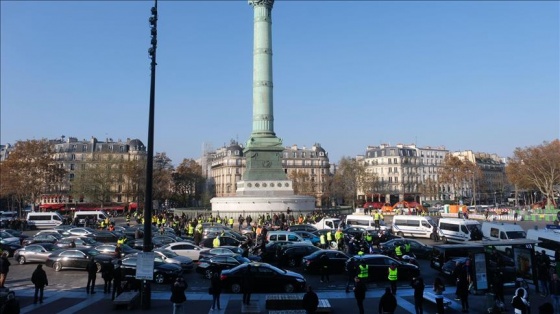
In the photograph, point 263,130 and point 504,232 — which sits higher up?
point 263,130

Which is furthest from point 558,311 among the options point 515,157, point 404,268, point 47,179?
point 515,157

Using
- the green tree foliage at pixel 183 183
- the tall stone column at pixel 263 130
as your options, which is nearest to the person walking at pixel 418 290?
the tall stone column at pixel 263 130

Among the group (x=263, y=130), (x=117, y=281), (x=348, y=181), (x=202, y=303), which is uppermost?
(x=263, y=130)

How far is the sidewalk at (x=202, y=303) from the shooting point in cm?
1394

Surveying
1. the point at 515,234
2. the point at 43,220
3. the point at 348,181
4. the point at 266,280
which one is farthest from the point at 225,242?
the point at 348,181

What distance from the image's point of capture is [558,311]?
13.6 metres

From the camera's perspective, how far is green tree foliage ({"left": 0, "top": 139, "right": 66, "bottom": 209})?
58750 millimetres

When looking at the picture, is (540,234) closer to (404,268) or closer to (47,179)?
(404,268)

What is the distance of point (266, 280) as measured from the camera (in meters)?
16.4

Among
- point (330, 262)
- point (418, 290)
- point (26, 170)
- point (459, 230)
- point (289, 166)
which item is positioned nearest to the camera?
point (418, 290)

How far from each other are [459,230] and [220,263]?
18.2 metres

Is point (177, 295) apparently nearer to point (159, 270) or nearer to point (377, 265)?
point (159, 270)

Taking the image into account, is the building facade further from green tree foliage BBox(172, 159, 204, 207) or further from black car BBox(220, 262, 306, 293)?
black car BBox(220, 262, 306, 293)

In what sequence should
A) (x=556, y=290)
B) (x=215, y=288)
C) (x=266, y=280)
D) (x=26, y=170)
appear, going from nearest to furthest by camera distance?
(x=556, y=290) < (x=215, y=288) < (x=266, y=280) < (x=26, y=170)
